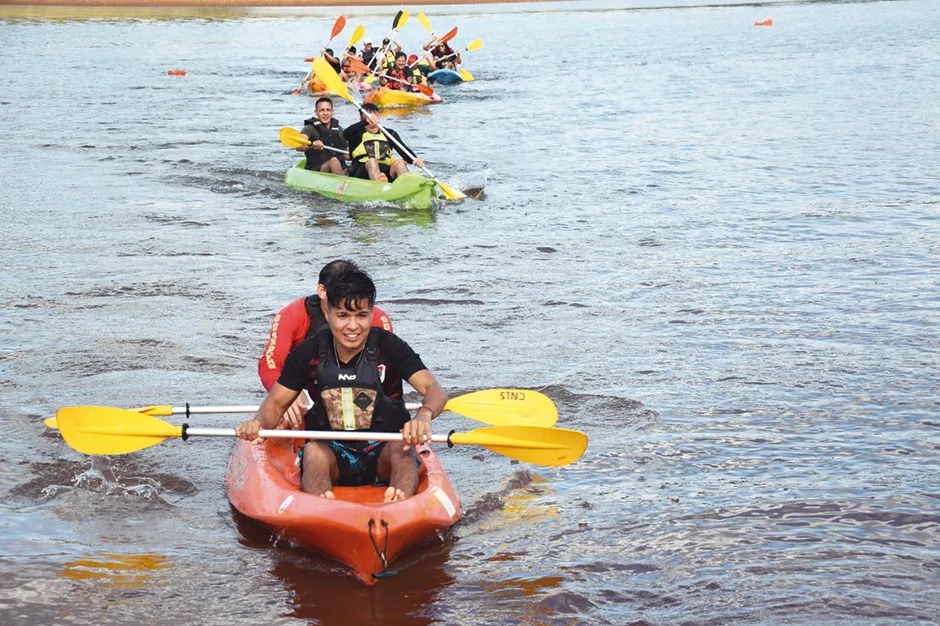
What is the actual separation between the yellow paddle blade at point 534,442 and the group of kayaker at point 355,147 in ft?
26.7

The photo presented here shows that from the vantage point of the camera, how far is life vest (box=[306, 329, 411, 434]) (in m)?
5.04

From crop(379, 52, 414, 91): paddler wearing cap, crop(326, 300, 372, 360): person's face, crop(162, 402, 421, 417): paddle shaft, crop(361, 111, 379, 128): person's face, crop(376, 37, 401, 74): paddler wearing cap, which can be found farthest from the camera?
crop(376, 37, 401, 74): paddler wearing cap

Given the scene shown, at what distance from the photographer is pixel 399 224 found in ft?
41.6

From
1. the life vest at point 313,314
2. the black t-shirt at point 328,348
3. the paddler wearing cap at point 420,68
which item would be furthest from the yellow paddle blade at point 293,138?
the paddler wearing cap at point 420,68

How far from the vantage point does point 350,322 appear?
488cm

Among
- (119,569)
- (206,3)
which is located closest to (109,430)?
(119,569)

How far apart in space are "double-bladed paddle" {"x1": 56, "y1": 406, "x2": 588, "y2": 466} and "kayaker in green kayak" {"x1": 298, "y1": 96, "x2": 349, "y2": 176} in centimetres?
790

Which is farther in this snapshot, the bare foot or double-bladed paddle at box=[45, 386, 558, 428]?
double-bladed paddle at box=[45, 386, 558, 428]

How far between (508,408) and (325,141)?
836cm

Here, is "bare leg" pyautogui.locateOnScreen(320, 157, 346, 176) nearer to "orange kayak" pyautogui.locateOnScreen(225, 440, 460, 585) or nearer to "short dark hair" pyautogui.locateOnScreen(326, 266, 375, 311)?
"orange kayak" pyautogui.locateOnScreen(225, 440, 460, 585)

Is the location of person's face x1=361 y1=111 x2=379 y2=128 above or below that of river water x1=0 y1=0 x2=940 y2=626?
above

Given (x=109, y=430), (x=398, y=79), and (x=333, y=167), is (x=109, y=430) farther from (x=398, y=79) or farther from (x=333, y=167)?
(x=398, y=79)

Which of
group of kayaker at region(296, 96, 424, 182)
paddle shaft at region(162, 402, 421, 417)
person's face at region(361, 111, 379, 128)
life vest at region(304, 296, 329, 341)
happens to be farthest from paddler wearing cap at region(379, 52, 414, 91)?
paddle shaft at region(162, 402, 421, 417)

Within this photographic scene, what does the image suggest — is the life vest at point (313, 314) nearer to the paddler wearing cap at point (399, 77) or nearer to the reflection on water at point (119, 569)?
the reflection on water at point (119, 569)
